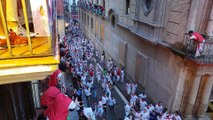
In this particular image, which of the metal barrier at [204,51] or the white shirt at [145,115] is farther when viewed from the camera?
the white shirt at [145,115]

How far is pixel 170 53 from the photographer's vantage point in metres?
12.3

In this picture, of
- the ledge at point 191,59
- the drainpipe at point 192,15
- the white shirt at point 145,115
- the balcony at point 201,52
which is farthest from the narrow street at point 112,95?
the drainpipe at point 192,15

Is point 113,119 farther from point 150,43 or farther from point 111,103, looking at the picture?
point 150,43

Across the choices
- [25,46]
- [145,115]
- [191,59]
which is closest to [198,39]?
[191,59]

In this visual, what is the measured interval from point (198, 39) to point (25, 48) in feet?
29.0

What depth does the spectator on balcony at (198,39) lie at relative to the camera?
1009 cm

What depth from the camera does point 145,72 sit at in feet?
50.7

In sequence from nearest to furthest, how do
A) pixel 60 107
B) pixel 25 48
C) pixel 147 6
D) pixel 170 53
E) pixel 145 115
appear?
pixel 25 48, pixel 60 107, pixel 145 115, pixel 170 53, pixel 147 6

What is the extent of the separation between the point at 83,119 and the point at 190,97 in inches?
239

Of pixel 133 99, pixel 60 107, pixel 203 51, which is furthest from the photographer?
pixel 133 99

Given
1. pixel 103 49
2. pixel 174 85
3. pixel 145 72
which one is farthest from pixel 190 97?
pixel 103 49

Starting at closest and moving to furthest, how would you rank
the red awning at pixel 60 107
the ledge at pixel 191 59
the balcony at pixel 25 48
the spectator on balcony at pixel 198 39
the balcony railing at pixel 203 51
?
the balcony at pixel 25 48 < the red awning at pixel 60 107 < the spectator on balcony at pixel 198 39 < the ledge at pixel 191 59 < the balcony railing at pixel 203 51

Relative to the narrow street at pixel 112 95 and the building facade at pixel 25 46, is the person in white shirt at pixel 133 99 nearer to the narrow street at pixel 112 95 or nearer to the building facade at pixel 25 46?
the narrow street at pixel 112 95

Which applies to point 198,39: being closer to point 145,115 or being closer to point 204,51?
point 204,51
